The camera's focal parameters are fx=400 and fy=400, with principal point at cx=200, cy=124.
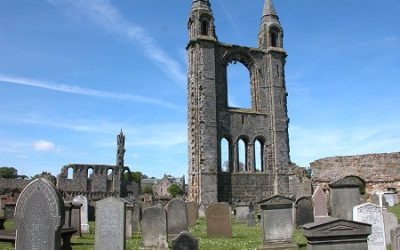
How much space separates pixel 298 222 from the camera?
534 inches

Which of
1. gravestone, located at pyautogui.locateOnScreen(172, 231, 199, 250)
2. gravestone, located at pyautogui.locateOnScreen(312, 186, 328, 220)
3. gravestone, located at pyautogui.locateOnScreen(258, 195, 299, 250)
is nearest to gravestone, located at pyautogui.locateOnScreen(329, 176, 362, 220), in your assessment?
gravestone, located at pyautogui.locateOnScreen(258, 195, 299, 250)

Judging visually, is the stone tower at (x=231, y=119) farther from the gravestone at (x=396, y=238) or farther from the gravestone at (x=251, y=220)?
the gravestone at (x=396, y=238)

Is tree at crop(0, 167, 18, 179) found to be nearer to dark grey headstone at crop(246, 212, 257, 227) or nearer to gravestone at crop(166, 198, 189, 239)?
dark grey headstone at crop(246, 212, 257, 227)

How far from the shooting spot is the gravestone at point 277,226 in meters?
9.32

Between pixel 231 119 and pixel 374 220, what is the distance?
17.8m

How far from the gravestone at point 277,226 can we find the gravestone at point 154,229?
2.48 m

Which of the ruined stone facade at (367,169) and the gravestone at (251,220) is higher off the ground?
the ruined stone facade at (367,169)

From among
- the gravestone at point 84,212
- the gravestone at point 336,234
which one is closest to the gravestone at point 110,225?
the gravestone at point 336,234

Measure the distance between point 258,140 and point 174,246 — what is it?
19748 millimetres

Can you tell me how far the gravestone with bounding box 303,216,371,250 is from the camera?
5512 mm

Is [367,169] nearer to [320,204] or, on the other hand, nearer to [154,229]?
[320,204]

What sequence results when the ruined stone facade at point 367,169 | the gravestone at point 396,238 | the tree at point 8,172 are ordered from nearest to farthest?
the gravestone at point 396,238 → the ruined stone facade at point 367,169 → the tree at point 8,172

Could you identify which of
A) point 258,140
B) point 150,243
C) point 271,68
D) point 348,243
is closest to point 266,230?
point 150,243

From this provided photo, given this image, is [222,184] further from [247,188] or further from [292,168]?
[292,168]
